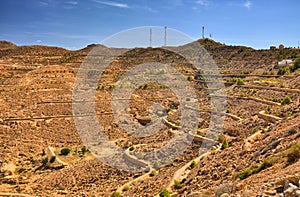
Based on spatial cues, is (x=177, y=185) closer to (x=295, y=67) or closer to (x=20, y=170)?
(x=20, y=170)

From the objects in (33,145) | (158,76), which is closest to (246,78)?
(158,76)

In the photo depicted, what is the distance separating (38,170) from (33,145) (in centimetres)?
474

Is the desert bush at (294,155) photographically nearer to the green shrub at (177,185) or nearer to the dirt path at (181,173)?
the green shrub at (177,185)

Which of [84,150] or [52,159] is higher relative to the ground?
[84,150]

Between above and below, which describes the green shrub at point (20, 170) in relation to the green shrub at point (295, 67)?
below

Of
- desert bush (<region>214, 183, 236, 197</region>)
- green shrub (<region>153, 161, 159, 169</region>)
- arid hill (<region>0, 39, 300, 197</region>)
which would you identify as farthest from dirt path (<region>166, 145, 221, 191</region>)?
desert bush (<region>214, 183, 236, 197</region>)

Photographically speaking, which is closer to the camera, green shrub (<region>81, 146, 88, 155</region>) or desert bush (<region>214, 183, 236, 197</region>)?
desert bush (<region>214, 183, 236, 197</region>)

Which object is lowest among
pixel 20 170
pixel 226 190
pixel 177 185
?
pixel 20 170

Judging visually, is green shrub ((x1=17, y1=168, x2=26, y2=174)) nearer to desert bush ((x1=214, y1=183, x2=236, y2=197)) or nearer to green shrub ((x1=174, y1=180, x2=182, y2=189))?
green shrub ((x1=174, y1=180, x2=182, y2=189))

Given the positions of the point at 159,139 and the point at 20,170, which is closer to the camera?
the point at 20,170

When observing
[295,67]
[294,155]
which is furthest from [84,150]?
[295,67]

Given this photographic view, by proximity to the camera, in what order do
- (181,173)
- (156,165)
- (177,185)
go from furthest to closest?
(156,165) → (181,173) → (177,185)

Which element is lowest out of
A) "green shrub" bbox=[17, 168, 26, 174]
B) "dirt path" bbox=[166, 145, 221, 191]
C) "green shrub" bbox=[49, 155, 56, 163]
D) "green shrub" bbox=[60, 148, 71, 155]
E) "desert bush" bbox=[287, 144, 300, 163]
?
"green shrub" bbox=[17, 168, 26, 174]

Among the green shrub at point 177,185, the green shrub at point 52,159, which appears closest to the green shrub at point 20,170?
the green shrub at point 52,159
